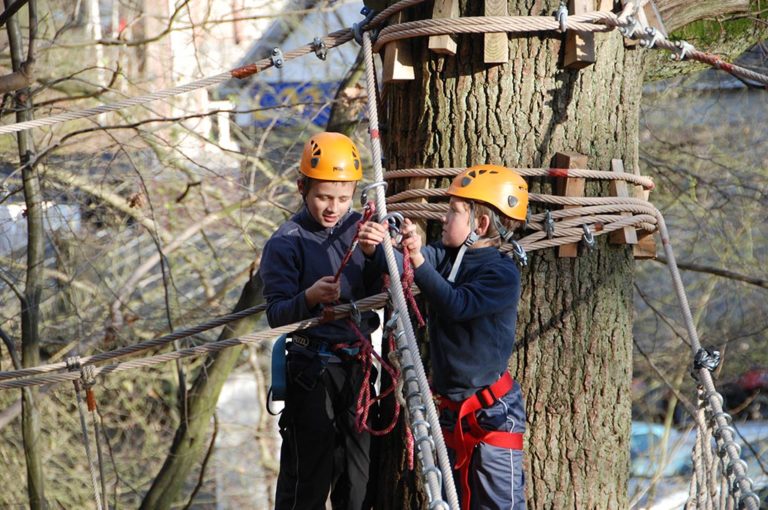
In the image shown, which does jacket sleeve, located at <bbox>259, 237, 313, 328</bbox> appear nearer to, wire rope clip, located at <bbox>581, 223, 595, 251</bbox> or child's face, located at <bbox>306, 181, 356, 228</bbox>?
child's face, located at <bbox>306, 181, 356, 228</bbox>

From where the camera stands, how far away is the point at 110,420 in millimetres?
7758

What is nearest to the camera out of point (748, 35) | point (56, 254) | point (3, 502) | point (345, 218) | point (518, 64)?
point (518, 64)

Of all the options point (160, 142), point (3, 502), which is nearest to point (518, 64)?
point (160, 142)

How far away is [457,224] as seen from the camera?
2551 millimetres

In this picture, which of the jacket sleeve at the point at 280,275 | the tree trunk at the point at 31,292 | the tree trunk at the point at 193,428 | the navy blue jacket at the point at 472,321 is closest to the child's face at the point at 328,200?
the jacket sleeve at the point at 280,275

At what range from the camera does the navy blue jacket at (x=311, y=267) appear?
108 inches

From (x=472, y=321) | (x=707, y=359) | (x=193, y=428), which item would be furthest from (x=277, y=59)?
(x=193, y=428)

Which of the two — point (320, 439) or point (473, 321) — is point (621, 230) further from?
point (320, 439)

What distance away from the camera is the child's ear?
8.29 feet

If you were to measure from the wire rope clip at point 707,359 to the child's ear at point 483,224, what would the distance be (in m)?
0.68

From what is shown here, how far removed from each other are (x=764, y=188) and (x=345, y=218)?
18.7 ft

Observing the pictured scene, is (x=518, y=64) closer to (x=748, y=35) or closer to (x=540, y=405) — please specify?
(x=540, y=405)

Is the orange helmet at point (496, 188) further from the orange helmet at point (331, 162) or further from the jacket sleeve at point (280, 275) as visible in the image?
the jacket sleeve at point (280, 275)

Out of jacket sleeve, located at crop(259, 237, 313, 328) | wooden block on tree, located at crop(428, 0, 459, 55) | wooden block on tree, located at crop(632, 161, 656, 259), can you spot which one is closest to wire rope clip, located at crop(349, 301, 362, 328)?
jacket sleeve, located at crop(259, 237, 313, 328)
